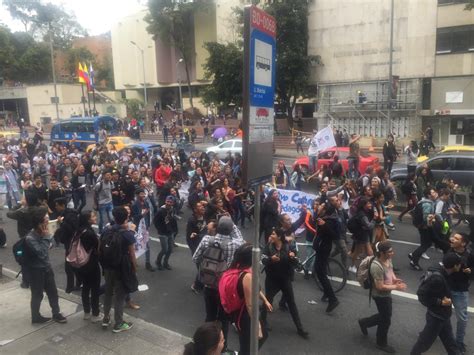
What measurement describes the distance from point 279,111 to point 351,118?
849 centimetres

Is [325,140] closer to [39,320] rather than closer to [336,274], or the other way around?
[336,274]

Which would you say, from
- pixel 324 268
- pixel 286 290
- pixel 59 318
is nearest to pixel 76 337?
pixel 59 318

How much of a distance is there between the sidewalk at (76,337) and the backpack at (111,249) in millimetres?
930

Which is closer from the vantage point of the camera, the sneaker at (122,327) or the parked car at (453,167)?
the sneaker at (122,327)

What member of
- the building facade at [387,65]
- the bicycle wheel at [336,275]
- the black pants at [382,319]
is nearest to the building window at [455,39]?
the building facade at [387,65]

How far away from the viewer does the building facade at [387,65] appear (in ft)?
96.1

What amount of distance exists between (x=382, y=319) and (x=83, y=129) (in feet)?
110

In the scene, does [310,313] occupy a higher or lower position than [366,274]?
lower

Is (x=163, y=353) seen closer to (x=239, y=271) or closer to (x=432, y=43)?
(x=239, y=271)

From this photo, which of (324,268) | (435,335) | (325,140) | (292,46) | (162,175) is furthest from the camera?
(292,46)

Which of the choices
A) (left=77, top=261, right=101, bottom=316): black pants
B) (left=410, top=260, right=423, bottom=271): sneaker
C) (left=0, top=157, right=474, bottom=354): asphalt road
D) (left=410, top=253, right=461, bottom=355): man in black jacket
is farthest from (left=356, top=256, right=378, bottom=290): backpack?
(left=77, top=261, right=101, bottom=316): black pants

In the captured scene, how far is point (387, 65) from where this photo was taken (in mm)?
31859

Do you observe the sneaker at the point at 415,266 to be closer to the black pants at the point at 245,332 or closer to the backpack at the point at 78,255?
the black pants at the point at 245,332

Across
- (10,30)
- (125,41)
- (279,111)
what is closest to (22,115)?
(10,30)
